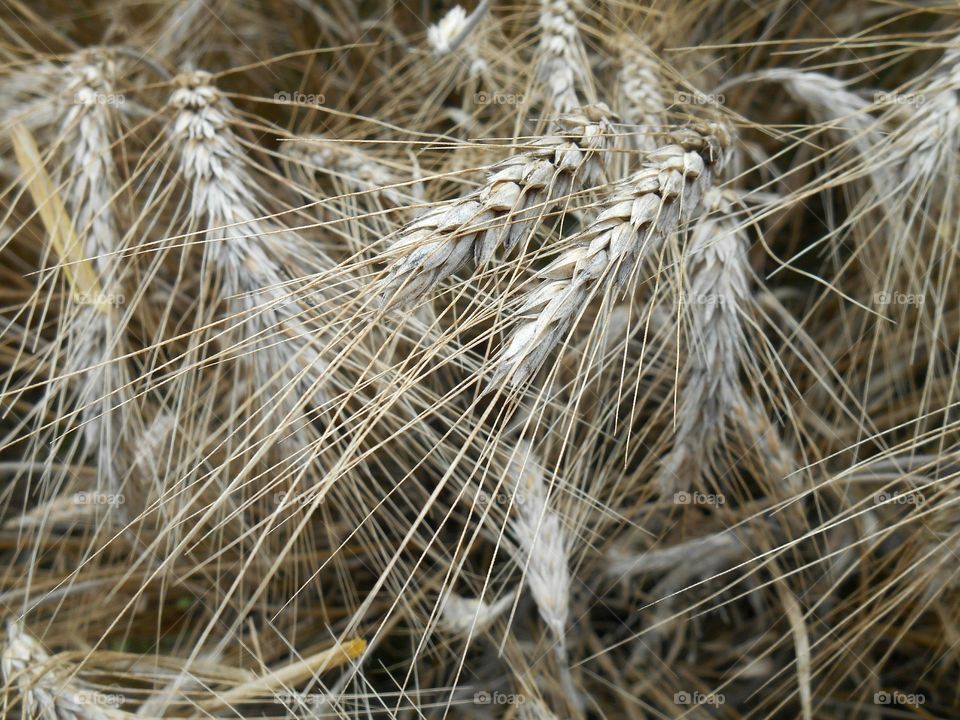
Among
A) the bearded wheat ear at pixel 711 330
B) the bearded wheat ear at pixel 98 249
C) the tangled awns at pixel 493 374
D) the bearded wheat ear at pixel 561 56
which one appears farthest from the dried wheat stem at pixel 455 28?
the bearded wheat ear at pixel 98 249

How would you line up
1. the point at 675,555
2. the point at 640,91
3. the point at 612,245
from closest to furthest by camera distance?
the point at 612,245 < the point at 640,91 < the point at 675,555

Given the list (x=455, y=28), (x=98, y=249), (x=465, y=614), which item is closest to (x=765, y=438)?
(x=465, y=614)

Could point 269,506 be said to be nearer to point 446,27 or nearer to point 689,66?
point 446,27

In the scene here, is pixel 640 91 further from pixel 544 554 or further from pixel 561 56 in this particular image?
pixel 544 554

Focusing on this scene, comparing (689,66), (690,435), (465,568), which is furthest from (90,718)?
(689,66)

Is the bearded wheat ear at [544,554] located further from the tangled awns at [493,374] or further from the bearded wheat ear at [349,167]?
the bearded wheat ear at [349,167]

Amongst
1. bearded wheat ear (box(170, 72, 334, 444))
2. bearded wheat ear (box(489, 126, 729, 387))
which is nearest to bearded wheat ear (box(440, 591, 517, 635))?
bearded wheat ear (box(170, 72, 334, 444))
